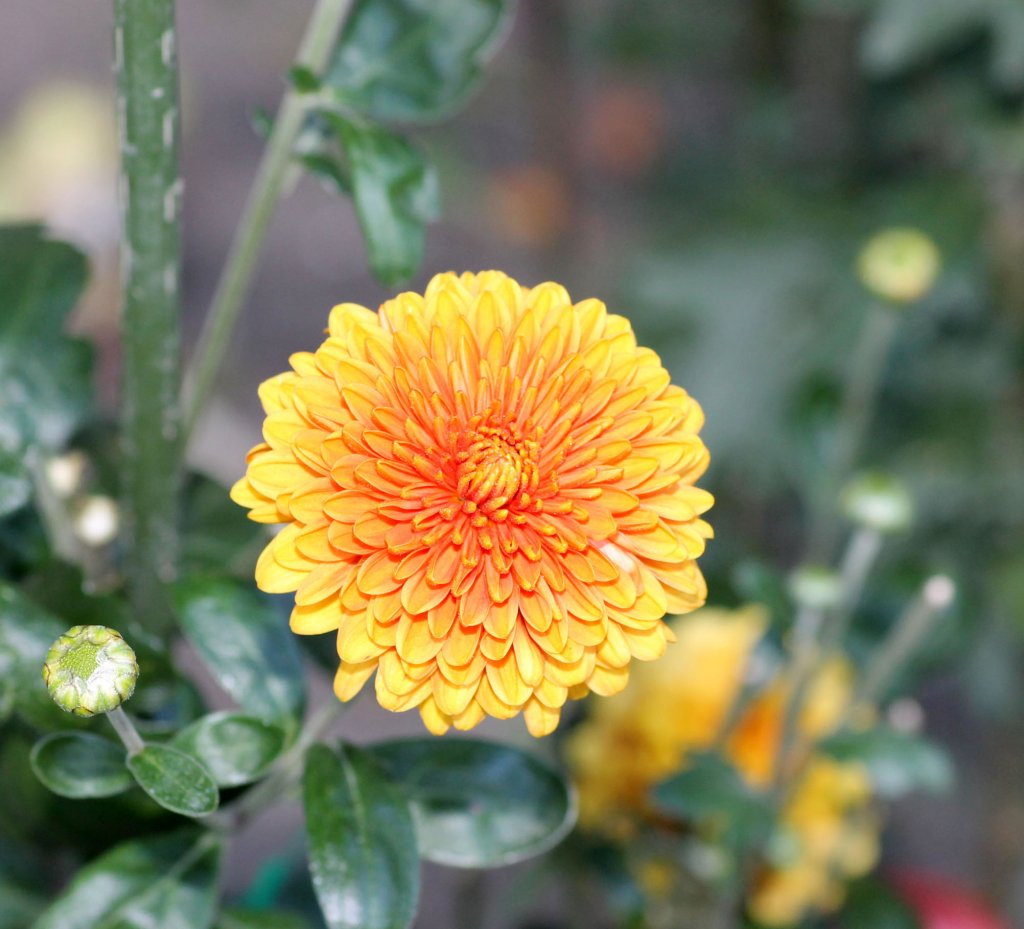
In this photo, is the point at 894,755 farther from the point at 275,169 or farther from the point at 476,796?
the point at 275,169

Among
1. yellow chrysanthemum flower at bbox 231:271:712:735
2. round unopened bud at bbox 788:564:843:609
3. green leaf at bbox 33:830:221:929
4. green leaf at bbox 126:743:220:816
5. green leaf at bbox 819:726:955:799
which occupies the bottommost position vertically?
green leaf at bbox 33:830:221:929

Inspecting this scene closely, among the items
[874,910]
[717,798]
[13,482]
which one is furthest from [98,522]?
[874,910]

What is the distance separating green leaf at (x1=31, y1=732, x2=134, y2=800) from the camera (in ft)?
1.24

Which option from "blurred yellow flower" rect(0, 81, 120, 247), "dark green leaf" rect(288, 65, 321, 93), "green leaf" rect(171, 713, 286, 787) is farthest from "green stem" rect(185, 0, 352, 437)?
"blurred yellow flower" rect(0, 81, 120, 247)

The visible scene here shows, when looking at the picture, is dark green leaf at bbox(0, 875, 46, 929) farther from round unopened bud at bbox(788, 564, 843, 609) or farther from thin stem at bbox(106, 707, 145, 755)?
round unopened bud at bbox(788, 564, 843, 609)

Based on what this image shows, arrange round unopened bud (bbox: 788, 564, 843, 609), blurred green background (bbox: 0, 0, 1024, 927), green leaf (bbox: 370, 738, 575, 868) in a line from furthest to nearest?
blurred green background (bbox: 0, 0, 1024, 927), round unopened bud (bbox: 788, 564, 843, 609), green leaf (bbox: 370, 738, 575, 868)

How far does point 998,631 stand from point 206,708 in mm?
798

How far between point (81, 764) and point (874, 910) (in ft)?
1.44

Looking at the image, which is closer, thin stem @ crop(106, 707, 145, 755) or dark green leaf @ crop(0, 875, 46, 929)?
thin stem @ crop(106, 707, 145, 755)

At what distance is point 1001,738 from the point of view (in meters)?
1.12

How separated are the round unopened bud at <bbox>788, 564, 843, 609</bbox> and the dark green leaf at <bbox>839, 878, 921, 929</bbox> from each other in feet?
0.67

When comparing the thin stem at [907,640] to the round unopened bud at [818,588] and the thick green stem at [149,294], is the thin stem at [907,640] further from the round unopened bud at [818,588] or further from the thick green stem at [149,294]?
the thick green stem at [149,294]

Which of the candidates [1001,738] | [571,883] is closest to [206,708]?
[571,883]

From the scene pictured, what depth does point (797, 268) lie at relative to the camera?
3.72ft
